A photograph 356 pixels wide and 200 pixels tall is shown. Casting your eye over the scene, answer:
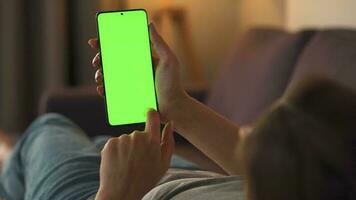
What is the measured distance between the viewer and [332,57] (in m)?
1.76

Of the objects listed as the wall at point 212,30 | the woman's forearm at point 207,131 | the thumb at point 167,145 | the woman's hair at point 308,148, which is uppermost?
the woman's hair at point 308,148

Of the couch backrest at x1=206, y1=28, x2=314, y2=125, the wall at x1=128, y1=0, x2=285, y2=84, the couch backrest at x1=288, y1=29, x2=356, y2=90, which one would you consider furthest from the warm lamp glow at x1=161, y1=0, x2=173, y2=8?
the couch backrest at x1=288, y1=29, x2=356, y2=90

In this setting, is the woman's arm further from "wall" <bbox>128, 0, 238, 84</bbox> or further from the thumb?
"wall" <bbox>128, 0, 238, 84</bbox>

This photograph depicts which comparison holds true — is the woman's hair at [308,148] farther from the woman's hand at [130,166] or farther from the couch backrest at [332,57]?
the couch backrest at [332,57]

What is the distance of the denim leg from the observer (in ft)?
4.35

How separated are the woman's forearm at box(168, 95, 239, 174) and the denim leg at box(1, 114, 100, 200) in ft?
0.74

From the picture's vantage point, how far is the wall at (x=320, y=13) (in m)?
2.17

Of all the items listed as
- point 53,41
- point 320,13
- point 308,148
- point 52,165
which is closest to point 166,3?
point 53,41

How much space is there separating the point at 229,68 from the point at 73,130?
0.88m

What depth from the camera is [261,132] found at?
2.32 ft

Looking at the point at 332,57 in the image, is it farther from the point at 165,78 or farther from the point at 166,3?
the point at 166,3

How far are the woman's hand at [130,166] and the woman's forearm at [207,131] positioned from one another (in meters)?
0.22

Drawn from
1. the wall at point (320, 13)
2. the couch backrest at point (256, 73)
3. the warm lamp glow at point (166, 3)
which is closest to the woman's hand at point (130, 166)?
the couch backrest at point (256, 73)

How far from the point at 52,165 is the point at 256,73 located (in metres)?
0.98
